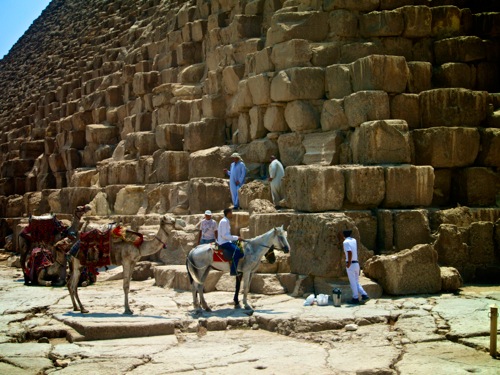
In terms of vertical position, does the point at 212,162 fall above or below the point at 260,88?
below

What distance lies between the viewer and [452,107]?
1357 cm

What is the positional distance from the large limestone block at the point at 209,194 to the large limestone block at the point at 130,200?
3.26 metres

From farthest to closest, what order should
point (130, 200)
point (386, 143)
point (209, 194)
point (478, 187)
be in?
point (130, 200)
point (209, 194)
point (478, 187)
point (386, 143)

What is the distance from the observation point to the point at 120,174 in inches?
779

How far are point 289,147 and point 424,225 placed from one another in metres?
3.50

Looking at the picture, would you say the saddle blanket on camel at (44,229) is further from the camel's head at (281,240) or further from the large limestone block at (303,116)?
the camel's head at (281,240)

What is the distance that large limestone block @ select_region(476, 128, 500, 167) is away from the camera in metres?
13.4

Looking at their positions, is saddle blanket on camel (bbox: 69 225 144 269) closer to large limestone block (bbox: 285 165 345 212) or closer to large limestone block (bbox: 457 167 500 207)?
large limestone block (bbox: 285 165 345 212)

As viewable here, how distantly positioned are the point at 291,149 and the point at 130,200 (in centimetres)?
561

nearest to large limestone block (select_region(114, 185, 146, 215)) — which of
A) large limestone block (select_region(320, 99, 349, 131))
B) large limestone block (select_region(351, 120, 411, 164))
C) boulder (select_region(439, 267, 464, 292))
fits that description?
large limestone block (select_region(320, 99, 349, 131))

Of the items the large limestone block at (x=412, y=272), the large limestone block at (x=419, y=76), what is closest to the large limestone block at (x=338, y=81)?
the large limestone block at (x=419, y=76)

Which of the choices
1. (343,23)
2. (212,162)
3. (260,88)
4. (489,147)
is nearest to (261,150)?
(260,88)

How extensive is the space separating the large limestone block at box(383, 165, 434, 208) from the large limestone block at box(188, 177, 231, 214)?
4187 millimetres

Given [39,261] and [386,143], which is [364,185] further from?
[39,261]
